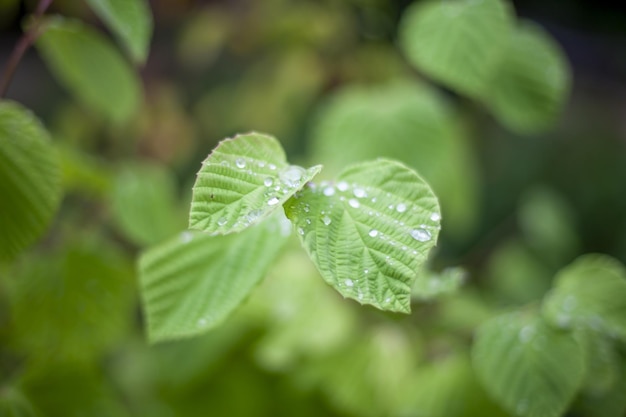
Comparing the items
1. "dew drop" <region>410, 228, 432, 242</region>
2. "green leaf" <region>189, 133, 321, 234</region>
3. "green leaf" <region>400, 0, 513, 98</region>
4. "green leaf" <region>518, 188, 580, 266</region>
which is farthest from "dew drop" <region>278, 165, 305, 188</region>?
"green leaf" <region>518, 188, 580, 266</region>

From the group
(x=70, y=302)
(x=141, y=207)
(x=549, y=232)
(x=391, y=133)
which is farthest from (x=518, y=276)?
(x=70, y=302)

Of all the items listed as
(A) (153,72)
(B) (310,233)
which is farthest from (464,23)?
(A) (153,72)

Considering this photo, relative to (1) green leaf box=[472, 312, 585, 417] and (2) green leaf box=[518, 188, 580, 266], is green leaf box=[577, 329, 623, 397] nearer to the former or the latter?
(1) green leaf box=[472, 312, 585, 417]

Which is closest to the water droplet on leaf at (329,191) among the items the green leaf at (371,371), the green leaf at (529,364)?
the green leaf at (529,364)

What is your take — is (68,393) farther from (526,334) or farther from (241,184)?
(526,334)

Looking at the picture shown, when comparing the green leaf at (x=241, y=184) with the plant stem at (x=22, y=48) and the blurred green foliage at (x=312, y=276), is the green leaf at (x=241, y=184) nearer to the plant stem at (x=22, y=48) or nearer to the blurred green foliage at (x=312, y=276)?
the blurred green foliage at (x=312, y=276)
